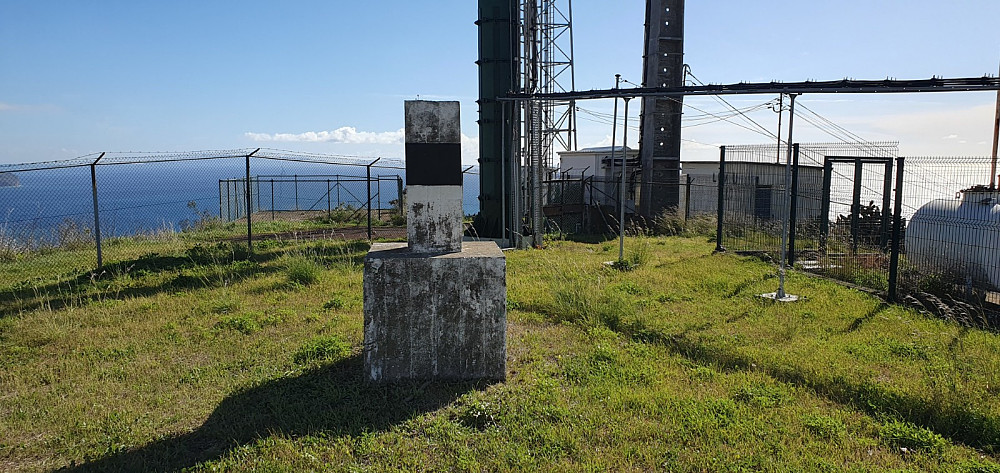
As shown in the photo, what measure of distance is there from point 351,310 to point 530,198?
857 centimetres

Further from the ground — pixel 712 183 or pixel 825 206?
pixel 712 183

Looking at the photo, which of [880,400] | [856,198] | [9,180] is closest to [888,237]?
[856,198]

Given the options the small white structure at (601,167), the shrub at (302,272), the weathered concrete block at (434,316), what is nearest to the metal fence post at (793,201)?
the weathered concrete block at (434,316)

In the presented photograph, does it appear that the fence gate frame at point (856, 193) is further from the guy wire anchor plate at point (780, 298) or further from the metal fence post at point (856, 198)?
the guy wire anchor plate at point (780, 298)

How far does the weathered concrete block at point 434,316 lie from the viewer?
575cm

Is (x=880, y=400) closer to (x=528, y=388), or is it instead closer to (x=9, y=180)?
(x=528, y=388)

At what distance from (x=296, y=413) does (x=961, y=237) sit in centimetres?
1000

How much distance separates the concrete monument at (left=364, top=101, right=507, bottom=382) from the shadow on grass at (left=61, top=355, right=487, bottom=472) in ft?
0.75

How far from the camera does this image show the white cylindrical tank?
953 centimetres

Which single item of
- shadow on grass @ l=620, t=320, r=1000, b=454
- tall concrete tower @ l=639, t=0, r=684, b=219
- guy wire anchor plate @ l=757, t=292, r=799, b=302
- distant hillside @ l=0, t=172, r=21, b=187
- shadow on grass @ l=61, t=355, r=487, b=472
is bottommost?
shadow on grass @ l=61, t=355, r=487, b=472

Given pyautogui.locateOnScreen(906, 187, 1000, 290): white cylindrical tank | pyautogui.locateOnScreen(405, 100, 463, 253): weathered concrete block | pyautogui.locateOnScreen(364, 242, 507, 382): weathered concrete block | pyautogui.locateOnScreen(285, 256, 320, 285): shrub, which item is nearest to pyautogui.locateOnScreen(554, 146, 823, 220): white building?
pyautogui.locateOnScreen(906, 187, 1000, 290): white cylindrical tank

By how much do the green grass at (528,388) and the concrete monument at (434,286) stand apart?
0.84 ft

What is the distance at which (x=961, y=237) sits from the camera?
10.0 meters

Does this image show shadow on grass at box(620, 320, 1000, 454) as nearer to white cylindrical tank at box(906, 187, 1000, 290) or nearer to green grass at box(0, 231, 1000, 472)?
green grass at box(0, 231, 1000, 472)
